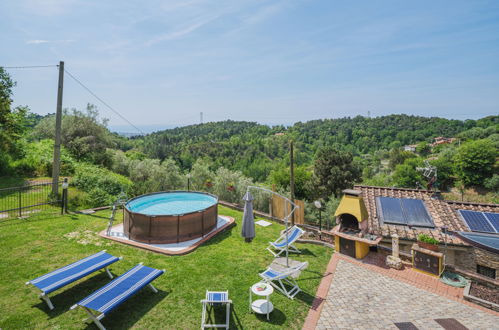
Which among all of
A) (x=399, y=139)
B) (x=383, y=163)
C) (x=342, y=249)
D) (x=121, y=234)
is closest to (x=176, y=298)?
(x=121, y=234)

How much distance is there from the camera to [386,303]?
6.61m

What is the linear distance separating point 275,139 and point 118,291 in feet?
280

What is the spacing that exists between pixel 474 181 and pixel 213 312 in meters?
54.4

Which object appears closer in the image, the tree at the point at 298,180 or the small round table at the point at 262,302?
the small round table at the point at 262,302

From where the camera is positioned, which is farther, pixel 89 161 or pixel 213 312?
pixel 89 161

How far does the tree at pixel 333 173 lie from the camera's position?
27.3 meters

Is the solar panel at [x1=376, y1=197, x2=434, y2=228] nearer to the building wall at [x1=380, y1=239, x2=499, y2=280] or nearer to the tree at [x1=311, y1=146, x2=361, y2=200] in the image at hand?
the building wall at [x1=380, y1=239, x2=499, y2=280]

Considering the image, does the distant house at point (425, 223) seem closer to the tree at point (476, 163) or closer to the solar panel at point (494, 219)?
the solar panel at point (494, 219)

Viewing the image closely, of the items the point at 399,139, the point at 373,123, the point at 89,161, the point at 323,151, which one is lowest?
the point at 89,161

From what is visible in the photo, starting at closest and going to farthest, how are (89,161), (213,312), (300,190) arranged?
(213,312) < (89,161) < (300,190)

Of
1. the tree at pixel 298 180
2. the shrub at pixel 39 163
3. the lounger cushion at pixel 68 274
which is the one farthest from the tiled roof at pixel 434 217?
the shrub at pixel 39 163

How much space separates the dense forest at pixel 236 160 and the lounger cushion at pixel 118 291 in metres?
9.04

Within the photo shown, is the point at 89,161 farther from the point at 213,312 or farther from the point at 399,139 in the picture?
the point at 399,139

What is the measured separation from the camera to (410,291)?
7234 mm
